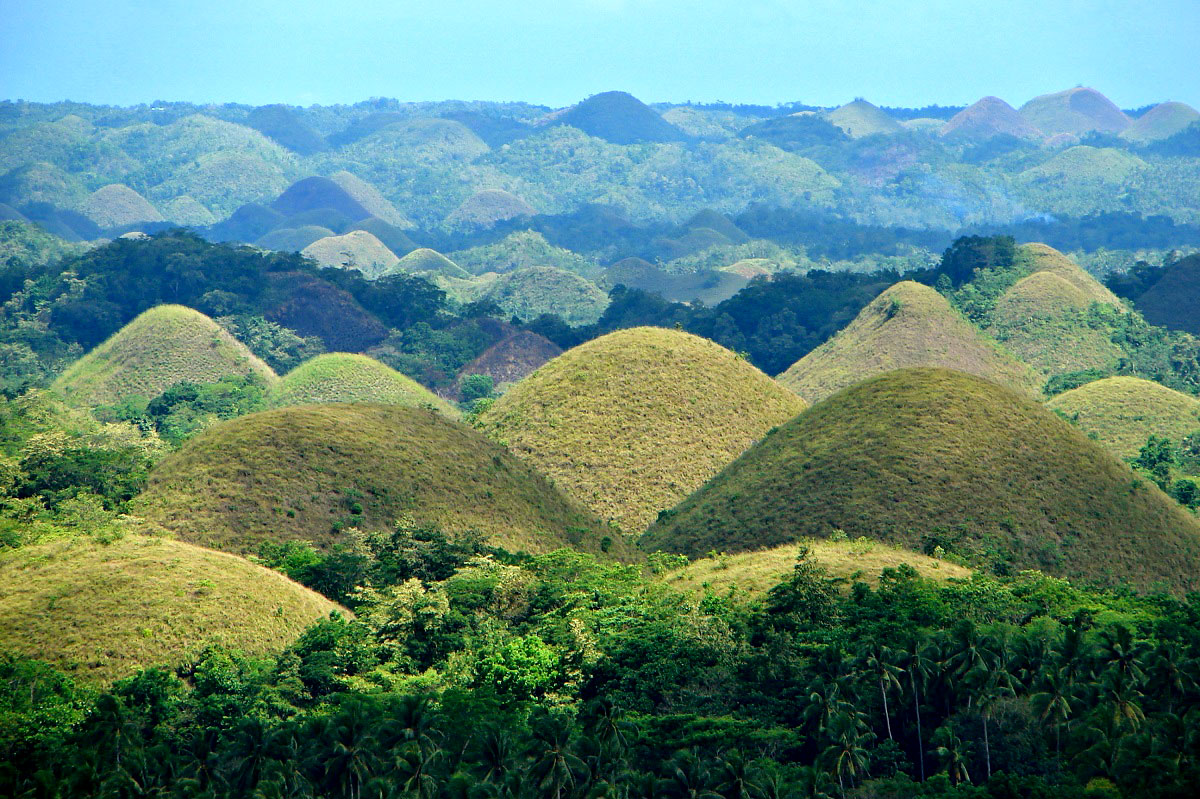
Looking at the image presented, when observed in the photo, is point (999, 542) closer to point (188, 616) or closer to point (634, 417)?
point (634, 417)

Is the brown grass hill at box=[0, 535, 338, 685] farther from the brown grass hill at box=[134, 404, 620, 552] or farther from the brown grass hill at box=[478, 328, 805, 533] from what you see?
the brown grass hill at box=[478, 328, 805, 533]

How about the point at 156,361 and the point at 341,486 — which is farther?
the point at 156,361

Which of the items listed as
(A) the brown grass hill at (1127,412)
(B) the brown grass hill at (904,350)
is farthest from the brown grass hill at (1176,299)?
(A) the brown grass hill at (1127,412)

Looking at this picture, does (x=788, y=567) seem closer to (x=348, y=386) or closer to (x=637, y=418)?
(x=637, y=418)

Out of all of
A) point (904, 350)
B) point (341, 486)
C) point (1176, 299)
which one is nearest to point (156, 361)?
point (341, 486)

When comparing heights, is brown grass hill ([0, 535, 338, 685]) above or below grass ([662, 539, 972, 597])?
above

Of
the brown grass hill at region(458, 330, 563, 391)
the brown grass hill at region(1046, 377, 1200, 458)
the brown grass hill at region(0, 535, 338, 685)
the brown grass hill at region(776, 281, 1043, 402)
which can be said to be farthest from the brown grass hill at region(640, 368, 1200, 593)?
the brown grass hill at region(458, 330, 563, 391)

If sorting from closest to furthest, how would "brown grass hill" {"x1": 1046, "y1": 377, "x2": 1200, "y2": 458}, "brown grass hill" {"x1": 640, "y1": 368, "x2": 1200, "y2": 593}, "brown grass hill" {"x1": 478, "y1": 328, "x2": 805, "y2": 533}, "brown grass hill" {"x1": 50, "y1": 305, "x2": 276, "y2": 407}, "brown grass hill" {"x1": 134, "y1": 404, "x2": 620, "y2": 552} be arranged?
1. "brown grass hill" {"x1": 134, "y1": 404, "x2": 620, "y2": 552}
2. "brown grass hill" {"x1": 640, "y1": 368, "x2": 1200, "y2": 593}
3. "brown grass hill" {"x1": 478, "y1": 328, "x2": 805, "y2": 533}
4. "brown grass hill" {"x1": 1046, "y1": 377, "x2": 1200, "y2": 458}
5. "brown grass hill" {"x1": 50, "y1": 305, "x2": 276, "y2": 407}

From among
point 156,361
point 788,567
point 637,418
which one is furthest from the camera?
point 156,361
